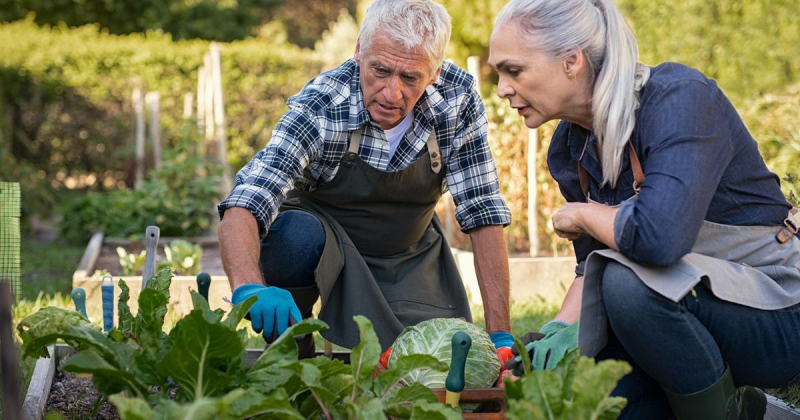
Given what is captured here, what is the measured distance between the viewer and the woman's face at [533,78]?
217 centimetres

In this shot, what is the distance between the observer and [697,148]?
6.40 ft

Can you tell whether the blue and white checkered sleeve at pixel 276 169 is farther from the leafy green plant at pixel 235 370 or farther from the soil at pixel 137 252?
the soil at pixel 137 252

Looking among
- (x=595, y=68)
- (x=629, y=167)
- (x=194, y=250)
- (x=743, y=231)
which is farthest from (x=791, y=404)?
(x=194, y=250)

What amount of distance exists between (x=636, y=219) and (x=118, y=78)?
10985 millimetres

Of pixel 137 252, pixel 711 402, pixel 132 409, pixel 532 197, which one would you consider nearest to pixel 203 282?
pixel 132 409

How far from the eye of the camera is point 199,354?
1.75 meters

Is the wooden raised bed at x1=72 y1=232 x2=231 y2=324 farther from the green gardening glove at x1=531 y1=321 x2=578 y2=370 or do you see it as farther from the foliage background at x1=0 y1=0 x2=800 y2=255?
the foliage background at x1=0 y1=0 x2=800 y2=255

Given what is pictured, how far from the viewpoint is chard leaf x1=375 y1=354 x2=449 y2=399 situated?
5.99 ft

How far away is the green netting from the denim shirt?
1862 mm

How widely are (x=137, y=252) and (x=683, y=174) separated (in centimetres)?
517

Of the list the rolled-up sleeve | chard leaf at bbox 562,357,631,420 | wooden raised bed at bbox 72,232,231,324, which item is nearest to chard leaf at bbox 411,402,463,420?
chard leaf at bbox 562,357,631,420

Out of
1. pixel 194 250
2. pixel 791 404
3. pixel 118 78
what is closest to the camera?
pixel 791 404

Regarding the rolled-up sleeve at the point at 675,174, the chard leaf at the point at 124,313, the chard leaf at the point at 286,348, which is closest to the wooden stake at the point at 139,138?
the chard leaf at the point at 124,313

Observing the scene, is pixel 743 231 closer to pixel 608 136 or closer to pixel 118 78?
pixel 608 136
